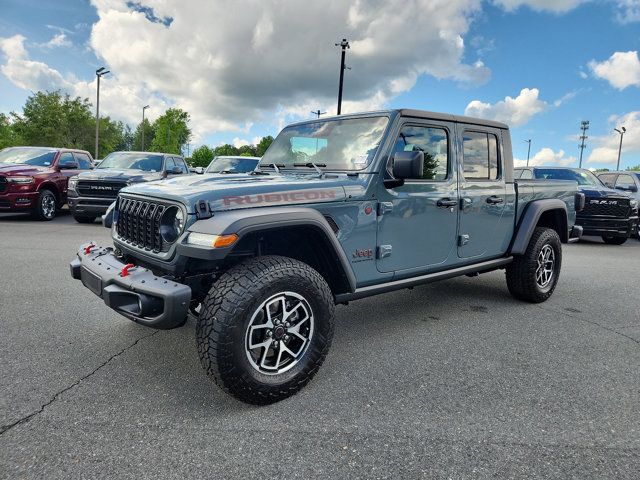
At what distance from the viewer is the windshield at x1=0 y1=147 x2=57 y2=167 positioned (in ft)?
36.9

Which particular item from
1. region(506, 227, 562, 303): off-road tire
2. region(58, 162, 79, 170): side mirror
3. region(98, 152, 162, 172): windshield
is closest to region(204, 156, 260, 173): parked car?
region(98, 152, 162, 172): windshield

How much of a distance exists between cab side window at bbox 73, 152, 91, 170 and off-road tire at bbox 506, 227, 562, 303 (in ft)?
37.8

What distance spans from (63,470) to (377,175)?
2516 millimetres

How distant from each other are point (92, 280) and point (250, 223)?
120 cm

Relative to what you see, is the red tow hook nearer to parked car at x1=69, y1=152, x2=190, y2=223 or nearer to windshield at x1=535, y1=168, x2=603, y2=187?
parked car at x1=69, y1=152, x2=190, y2=223

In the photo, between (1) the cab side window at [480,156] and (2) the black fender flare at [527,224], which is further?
(2) the black fender flare at [527,224]

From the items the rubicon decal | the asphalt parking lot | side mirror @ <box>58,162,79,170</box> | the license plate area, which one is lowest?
the asphalt parking lot

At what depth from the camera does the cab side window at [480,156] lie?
4090 millimetres

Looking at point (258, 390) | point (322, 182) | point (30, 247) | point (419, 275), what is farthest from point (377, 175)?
point (30, 247)

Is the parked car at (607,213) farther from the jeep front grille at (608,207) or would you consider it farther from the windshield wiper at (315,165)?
the windshield wiper at (315,165)

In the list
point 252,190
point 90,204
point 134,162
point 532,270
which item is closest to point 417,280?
point 252,190

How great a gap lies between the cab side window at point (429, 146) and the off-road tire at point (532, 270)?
1.54m

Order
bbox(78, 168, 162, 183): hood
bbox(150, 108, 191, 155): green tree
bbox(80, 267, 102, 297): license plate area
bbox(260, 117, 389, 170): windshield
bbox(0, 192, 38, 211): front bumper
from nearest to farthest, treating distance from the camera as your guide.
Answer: bbox(80, 267, 102, 297): license plate area, bbox(260, 117, 389, 170): windshield, bbox(78, 168, 162, 183): hood, bbox(0, 192, 38, 211): front bumper, bbox(150, 108, 191, 155): green tree

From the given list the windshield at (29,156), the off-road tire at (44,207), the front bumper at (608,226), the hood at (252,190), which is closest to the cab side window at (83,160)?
the windshield at (29,156)
